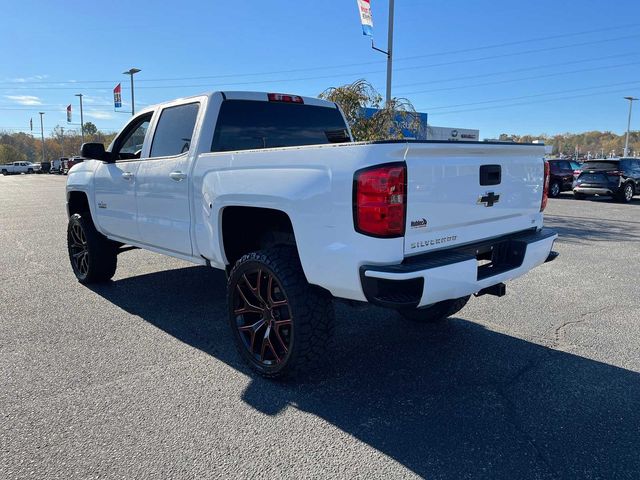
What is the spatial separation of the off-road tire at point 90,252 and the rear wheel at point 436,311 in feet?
11.5

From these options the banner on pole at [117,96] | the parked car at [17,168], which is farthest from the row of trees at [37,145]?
the banner on pole at [117,96]

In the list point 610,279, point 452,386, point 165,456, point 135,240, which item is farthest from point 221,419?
point 610,279

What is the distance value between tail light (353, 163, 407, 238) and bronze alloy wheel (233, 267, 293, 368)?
821 mm

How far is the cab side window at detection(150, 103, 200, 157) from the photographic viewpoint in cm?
435

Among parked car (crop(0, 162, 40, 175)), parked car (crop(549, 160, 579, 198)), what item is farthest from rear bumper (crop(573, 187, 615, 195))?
parked car (crop(0, 162, 40, 175))

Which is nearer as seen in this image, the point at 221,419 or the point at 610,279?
the point at 221,419

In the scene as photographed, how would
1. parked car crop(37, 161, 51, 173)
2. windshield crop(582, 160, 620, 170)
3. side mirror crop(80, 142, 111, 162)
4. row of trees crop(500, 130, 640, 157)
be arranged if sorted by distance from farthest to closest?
row of trees crop(500, 130, 640, 157), parked car crop(37, 161, 51, 173), windshield crop(582, 160, 620, 170), side mirror crop(80, 142, 111, 162)

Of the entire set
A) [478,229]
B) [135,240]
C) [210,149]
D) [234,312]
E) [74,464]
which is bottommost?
[74,464]

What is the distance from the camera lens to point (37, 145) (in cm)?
12700

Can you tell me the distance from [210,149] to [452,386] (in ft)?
8.47

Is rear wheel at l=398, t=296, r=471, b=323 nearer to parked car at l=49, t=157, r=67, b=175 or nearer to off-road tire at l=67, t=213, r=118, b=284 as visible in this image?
off-road tire at l=67, t=213, r=118, b=284

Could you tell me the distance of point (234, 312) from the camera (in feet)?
12.0

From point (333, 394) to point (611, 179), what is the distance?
19.4m

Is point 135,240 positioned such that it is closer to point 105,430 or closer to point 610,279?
point 105,430
